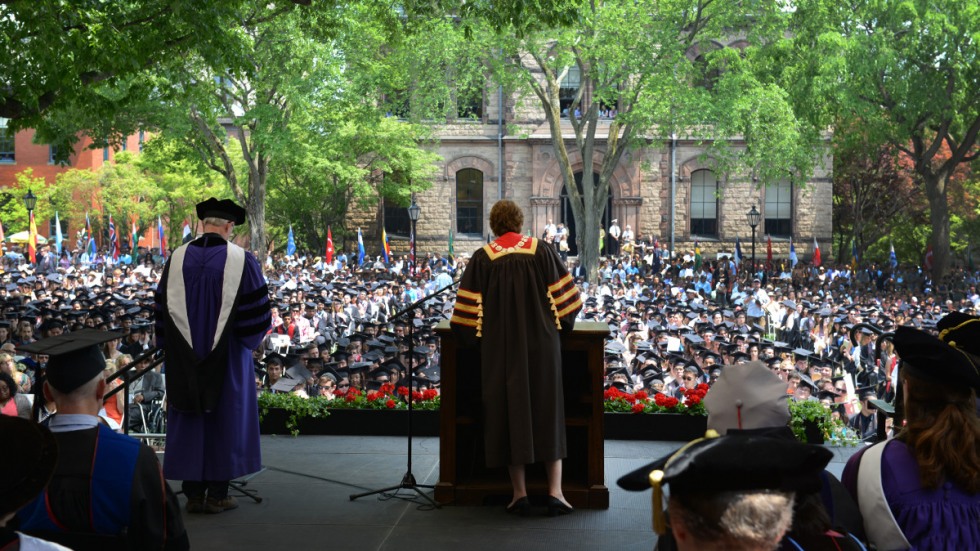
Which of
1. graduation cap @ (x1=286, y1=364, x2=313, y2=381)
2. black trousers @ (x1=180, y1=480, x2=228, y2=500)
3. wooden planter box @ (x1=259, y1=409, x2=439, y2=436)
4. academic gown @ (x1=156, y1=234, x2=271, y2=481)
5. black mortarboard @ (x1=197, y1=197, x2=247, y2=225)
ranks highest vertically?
black mortarboard @ (x1=197, y1=197, x2=247, y2=225)

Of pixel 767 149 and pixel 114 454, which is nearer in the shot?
pixel 114 454

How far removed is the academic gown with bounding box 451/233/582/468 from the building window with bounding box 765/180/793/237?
135ft

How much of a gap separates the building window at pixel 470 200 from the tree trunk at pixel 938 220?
1786 cm

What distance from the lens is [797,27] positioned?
32.2 metres

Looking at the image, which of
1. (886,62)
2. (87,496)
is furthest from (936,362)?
(886,62)

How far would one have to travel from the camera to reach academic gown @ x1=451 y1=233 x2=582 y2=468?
601cm

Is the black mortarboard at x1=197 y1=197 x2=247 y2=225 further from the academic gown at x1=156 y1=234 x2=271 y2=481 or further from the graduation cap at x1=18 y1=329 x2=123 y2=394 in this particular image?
the graduation cap at x1=18 y1=329 x2=123 y2=394

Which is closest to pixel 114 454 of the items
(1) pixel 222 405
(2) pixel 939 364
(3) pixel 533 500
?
(2) pixel 939 364

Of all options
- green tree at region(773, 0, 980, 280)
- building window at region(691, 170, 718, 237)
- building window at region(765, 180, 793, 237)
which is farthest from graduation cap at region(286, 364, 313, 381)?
building window at region(765, 180, 793, 237)

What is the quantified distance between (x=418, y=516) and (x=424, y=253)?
130 feet

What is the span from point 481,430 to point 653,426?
2.48m

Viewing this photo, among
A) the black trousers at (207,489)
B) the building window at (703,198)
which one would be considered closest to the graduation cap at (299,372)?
the black trousers at (207,489)

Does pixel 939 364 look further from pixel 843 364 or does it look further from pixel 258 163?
pixel 258 163

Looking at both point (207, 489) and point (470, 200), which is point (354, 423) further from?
point (470, 200)
